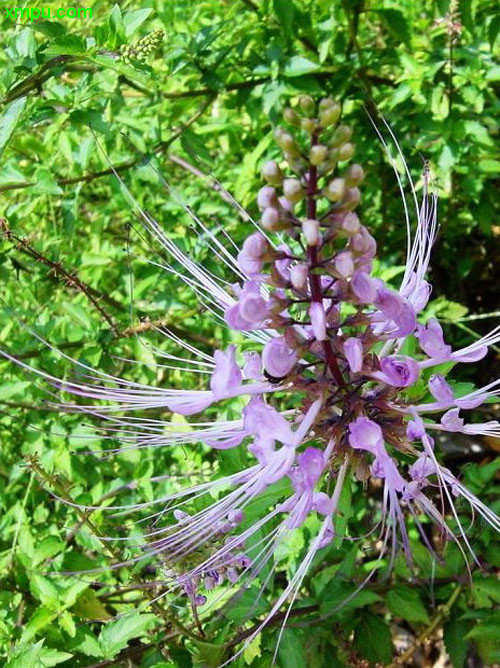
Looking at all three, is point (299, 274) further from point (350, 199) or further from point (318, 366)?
point (318, 366)

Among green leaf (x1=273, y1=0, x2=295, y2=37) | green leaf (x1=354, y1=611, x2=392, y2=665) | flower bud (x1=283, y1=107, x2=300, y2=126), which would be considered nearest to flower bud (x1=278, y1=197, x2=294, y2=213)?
flower bud (x1=283, y1=107, x2=300, y2=126)

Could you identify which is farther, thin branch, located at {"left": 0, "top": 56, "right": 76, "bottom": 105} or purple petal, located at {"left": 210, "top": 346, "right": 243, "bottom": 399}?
thin branch, located at {"left": 0, "top": 56, "right": 76, "bottom": 105}

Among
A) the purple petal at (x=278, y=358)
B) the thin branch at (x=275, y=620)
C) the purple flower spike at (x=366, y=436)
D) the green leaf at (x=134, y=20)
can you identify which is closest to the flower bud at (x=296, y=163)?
the purple petal at (x=278, y=358)

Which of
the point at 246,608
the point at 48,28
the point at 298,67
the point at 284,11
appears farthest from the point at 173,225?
the point at 246,608

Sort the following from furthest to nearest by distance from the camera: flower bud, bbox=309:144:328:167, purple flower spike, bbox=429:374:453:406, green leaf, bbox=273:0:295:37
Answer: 1. green leaf, bbox=273:0:295:37
2. purple flower spike, bbox=429:374:453:406
3. flower bud, bbox=309:144:328:167

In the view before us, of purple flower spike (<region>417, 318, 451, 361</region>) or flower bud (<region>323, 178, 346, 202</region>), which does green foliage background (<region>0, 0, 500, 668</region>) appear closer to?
purple flower spike (<region>417, 318, 451, 361</region>)

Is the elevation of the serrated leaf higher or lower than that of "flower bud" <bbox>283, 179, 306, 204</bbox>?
lower
